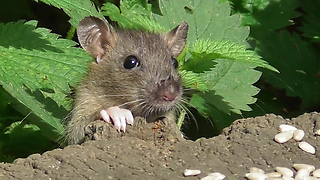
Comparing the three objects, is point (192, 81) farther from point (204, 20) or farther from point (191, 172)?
point (191, 172)

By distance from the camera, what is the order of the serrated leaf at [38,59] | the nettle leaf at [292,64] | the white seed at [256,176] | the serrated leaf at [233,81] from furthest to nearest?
1. the nettle leaf at [292,64]
2. the serrated leaf at [233,81]
3. the serrated leaf at [38,59]
4. the white seed at [256,176]

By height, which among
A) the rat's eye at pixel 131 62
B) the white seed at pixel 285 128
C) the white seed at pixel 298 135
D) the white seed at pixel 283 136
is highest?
the rat's eye at pixel 131 62

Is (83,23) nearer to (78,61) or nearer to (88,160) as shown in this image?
(78,61)

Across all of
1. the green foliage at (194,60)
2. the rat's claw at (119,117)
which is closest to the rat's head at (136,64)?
the green foliage at (194,60)

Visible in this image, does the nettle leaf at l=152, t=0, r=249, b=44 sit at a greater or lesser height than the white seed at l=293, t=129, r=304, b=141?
greater

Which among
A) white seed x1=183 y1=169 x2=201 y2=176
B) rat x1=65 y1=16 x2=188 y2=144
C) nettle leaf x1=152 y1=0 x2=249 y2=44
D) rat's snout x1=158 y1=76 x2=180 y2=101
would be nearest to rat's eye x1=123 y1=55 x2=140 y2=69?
rat x1=65 y1=16 x2=188 y2=144

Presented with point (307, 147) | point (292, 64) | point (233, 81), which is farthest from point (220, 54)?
point (292, 64)

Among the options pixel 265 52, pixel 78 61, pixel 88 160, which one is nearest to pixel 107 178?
pixel 88 160

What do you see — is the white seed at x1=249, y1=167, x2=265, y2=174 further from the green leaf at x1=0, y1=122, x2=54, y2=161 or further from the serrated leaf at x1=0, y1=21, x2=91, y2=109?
the green leaf at x1=0, y1=122, x2=54, y2=161

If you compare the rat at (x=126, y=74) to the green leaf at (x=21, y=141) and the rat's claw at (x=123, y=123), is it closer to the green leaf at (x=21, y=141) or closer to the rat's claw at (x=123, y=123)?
the rat's claw at (x=123, y=123)
